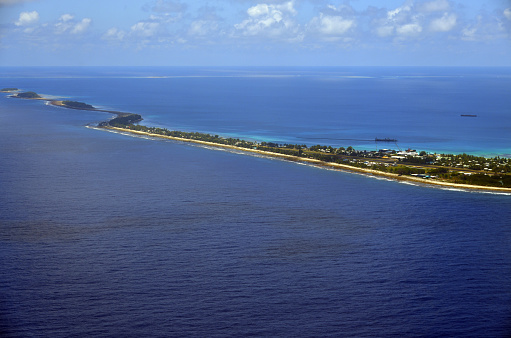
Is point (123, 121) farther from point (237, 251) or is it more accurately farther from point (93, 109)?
point (237, 251)

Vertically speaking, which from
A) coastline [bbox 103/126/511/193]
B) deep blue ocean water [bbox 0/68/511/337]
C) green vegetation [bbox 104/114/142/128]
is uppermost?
green vegetation [bbox 104/114/142/128]

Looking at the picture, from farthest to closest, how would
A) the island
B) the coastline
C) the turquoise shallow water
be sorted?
the island, the turquoise shallow water, the coastline

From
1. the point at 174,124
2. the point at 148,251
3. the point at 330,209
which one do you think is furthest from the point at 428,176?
the point at 174,124

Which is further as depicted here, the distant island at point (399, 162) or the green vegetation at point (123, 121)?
the green vegetation at point (123, 121)

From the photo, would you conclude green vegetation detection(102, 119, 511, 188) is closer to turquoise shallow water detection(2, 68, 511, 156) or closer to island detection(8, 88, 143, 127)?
turquoise shallow water detection(2, 68, 511, 156)

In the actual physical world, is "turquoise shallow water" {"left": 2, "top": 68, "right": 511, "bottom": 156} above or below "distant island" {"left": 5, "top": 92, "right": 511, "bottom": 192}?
above

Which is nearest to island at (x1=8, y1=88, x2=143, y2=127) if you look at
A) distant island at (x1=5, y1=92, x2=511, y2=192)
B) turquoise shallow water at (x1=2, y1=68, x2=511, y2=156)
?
turquoise shallow water at (x1=2, y1=68, x2=511, y2=156)

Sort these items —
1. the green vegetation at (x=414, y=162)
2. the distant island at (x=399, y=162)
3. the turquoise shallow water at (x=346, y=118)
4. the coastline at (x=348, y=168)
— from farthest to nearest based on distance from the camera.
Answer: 1. the turquoise shallow water at (x=346, y=118)
2. the green vegetation at (x=414, y=162)
3. the distant island at (x=399, y=162)
4. the coastline at (x=348, y=168)

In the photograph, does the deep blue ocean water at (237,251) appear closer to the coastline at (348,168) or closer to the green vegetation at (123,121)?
the coastline at (348,168)

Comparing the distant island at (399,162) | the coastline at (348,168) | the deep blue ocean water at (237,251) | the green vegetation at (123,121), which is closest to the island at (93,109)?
the green vegetation at (123,121)
